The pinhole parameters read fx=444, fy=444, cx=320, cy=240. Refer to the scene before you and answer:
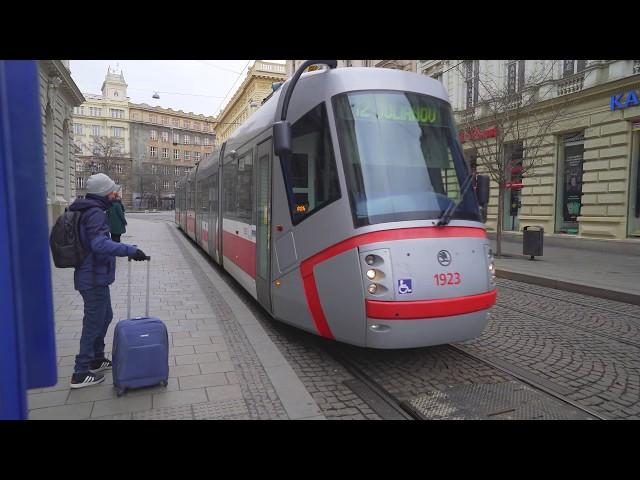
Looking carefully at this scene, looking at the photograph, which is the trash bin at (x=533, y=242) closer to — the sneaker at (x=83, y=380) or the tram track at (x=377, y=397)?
the tram track at (x=377, y=397)

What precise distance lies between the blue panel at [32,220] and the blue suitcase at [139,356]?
1.42 meters

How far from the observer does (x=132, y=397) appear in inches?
151

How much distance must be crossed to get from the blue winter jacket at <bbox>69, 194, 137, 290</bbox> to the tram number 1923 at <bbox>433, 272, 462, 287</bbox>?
9.14 feet

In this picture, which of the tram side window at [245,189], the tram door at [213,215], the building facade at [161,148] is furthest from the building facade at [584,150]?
the building facade at [161,148]

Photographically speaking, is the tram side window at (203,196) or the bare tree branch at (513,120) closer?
the tram side window at (203,196)

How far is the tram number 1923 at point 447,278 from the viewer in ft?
13.4

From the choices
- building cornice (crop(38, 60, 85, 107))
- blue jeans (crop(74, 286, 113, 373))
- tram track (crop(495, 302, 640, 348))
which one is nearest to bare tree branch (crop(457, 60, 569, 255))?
tram track (crop(495, 302, 640, 348))

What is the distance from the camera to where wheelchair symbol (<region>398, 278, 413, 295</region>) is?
3963mm

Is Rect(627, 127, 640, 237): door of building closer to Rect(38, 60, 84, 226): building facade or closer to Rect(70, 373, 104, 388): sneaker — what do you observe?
Rect(70, 373, 104, 388): sneaker

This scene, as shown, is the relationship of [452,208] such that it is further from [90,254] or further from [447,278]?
[90,254]

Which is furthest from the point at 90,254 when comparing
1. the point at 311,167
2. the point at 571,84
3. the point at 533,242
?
the point at 571,84

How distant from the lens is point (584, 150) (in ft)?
55.8
